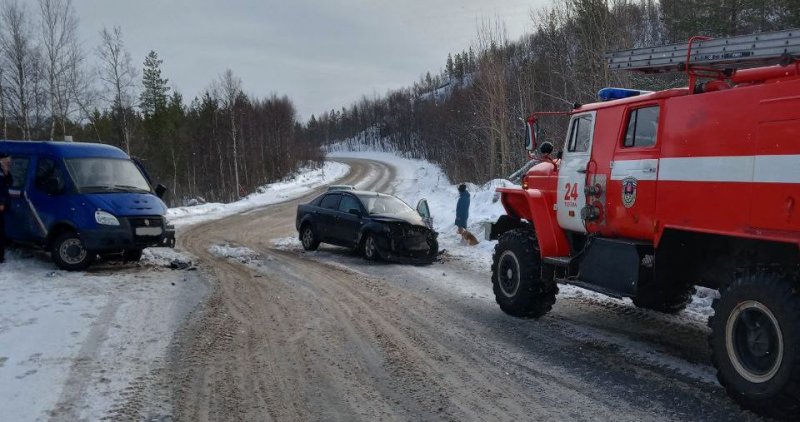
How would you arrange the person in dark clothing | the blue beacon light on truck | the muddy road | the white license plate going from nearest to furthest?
the muddy road
the blue beacon light on truck
the person in dark clothing
the white license plate

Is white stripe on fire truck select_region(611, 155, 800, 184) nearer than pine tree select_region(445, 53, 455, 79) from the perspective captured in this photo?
Yes

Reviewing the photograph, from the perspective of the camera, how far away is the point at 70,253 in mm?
9484

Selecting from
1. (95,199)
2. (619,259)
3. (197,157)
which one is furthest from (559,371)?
(197,157)

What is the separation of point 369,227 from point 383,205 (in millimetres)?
1040

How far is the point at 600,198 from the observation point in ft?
20.6

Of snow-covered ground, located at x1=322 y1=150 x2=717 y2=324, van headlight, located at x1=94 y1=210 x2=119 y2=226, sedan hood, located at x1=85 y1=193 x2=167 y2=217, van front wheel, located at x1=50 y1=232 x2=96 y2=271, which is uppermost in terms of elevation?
sedan hood, located at x1=85 y1=193 x2=167 y2=217

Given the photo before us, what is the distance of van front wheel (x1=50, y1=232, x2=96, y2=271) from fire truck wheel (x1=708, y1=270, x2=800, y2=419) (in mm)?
9415

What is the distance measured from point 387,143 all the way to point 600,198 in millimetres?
116389

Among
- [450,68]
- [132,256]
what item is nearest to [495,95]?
[132,256]

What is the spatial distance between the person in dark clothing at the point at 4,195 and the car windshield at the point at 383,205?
697cm

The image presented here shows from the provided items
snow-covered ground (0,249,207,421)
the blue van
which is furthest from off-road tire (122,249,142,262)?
the blue van

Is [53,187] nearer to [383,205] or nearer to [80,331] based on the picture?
[80,331]

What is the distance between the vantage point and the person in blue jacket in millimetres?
15633

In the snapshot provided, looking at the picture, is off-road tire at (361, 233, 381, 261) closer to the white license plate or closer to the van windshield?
the white license plate
